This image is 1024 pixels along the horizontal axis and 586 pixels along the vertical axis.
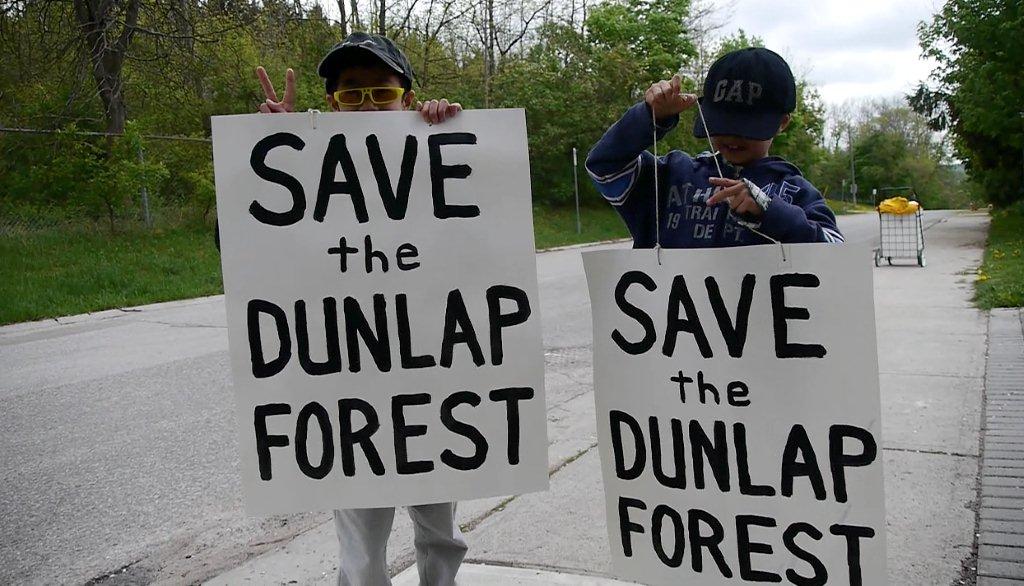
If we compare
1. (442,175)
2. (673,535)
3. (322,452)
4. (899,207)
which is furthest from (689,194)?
(899,207)

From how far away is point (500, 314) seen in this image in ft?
6.80

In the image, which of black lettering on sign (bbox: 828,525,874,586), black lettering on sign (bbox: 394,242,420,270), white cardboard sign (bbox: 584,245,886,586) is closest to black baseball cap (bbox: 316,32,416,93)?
black lettering on sign (bbox: 394,242,420,270)

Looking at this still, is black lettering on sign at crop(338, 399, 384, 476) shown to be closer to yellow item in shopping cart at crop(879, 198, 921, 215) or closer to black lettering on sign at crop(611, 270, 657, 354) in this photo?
black lettering on sign at crop(611, 270, 657, 354)

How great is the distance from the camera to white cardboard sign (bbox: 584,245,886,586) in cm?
180

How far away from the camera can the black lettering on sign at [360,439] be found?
2.04 m

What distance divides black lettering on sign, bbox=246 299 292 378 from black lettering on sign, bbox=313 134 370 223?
0.86 ft

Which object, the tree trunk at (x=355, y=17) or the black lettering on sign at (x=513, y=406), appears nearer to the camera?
the black lettering on sign at (x=513, y=406)

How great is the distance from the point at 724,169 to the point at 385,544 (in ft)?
4.34

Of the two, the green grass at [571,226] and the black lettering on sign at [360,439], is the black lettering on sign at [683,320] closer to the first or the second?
the black lettering on sign at [360,439]

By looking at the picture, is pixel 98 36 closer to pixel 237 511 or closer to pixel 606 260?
pixel 237 511

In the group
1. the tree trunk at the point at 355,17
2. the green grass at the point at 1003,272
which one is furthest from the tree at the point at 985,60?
the tree trunk at the point at 355,17

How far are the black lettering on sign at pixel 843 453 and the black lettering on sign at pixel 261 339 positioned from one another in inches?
49.7

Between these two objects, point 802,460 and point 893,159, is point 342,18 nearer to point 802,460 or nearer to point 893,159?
point 802,460

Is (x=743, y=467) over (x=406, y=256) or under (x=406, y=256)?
under
